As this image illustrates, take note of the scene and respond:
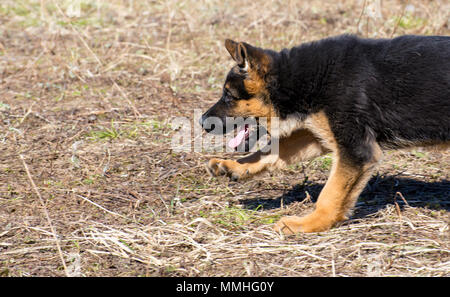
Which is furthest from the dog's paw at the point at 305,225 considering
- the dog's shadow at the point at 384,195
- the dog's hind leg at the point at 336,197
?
the dog's shadow at the point at 384,195

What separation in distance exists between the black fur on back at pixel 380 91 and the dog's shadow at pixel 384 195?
67cm

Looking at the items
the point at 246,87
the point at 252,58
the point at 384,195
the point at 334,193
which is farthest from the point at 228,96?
the point at 384,195

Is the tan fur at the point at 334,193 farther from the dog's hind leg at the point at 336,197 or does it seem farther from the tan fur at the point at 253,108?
the tan fur at the point at 253,108

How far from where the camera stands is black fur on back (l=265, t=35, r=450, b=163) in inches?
182

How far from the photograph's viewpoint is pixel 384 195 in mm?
5449

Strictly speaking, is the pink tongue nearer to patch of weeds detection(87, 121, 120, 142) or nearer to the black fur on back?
the black fur on back

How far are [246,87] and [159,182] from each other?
142 cm

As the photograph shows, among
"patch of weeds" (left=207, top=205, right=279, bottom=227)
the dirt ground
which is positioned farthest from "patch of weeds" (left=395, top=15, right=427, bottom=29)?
"patch of weeds" (left=207, top=205, right=279, bottom=227)

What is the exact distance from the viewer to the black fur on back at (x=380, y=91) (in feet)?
15.1

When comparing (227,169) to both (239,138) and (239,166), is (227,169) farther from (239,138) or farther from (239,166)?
(239,138)

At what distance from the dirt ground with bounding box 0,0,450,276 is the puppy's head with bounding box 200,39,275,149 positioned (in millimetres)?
700

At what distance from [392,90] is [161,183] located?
2.43 metres

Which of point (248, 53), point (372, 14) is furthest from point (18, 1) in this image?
point (248, 53)

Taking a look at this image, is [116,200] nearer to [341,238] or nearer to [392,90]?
[341,238]
